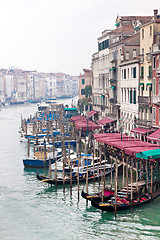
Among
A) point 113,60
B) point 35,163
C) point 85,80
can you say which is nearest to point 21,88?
point 85,80

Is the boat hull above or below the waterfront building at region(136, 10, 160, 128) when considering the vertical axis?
below

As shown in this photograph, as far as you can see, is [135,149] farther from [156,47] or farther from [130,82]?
[130,82]

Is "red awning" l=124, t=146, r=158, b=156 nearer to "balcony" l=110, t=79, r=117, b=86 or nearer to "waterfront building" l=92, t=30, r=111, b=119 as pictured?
"balcony" l=110, t=79, r=117, b=86

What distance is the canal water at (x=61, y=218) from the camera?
14.4 m

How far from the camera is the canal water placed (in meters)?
14.4

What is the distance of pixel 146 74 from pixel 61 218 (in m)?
12.0

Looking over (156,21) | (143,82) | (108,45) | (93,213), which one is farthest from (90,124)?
(93,213)

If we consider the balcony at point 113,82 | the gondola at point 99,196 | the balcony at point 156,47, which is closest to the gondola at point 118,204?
the gondola at point 99,196

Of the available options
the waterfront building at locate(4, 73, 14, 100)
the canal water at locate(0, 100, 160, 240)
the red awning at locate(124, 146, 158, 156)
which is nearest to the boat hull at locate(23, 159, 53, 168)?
the canal water at locate(0, 100, 160, 240)

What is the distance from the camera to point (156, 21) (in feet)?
77.4

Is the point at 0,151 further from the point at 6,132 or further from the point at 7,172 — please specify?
the point at 6,132

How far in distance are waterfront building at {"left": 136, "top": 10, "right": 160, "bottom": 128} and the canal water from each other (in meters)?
6.41

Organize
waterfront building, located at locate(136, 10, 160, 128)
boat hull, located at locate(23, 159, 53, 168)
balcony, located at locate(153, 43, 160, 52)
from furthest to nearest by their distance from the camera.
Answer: boat hull, located at locate(23, 159, 53, 168)
waterfront building, located at locate(136, 10, 160, 128)
balcony, located at locate(153, 43, 160, 52)

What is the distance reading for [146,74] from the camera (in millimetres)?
25297
